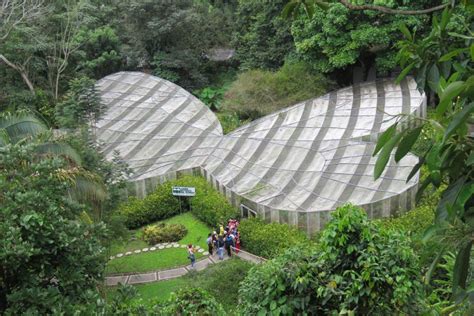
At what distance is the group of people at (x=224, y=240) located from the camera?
1409 cm

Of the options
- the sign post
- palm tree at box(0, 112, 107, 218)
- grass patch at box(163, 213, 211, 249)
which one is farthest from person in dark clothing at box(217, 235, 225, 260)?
palm tree at box(0, 112, 107, 218)

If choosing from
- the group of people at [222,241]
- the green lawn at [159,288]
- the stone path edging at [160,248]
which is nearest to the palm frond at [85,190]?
the green lawn at [159,288]

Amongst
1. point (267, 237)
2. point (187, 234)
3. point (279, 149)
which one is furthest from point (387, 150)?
point (279, 149)

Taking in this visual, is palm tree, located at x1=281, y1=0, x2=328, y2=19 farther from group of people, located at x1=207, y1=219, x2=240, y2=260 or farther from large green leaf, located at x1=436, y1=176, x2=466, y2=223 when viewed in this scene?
group of people, located at x1=207, y1=219, x2=240, y2=260

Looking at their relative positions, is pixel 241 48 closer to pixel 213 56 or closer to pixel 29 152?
pixel 213 56

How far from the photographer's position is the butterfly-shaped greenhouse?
→ 1375cm

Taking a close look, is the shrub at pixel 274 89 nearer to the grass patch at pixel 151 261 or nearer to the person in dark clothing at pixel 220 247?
the person in dark clothing at pixel 220 247

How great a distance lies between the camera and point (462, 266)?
8.32 ft

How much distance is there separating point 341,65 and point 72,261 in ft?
55.7

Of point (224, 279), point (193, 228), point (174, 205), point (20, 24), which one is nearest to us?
point (224, 279)

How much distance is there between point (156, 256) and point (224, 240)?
6.74 ft

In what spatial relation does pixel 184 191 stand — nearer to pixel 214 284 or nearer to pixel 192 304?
pixel 214 284

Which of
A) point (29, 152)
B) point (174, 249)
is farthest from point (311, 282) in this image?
point (174, 249)

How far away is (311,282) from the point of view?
239 inches
